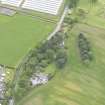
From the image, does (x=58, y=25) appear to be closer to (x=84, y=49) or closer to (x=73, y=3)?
(x=73, y=3)

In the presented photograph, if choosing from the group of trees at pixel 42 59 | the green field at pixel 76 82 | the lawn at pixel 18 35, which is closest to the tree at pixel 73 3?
the lawn at pixel 18 35

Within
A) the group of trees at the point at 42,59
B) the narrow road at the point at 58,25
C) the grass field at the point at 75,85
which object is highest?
the narrow road at the point at 58,25

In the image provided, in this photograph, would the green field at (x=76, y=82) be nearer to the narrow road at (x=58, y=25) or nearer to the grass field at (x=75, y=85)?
the grass field at (x=75, y=85)

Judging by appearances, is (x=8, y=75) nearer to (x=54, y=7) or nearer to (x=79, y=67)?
(x=79, y=67)

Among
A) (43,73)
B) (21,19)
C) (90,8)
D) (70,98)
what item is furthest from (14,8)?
(70,98)

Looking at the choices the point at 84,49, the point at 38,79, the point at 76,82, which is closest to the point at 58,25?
the point at 84,49

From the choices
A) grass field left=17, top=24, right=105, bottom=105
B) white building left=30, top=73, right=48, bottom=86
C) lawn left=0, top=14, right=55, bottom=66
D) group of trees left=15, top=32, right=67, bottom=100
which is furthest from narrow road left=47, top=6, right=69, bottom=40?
white building left=30, top=73, right=48, bottom=86
